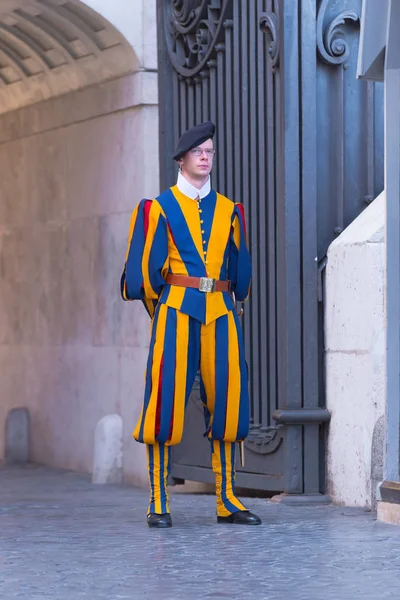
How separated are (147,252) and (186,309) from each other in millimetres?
310

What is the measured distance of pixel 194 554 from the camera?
6035mm

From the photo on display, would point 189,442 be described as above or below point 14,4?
below

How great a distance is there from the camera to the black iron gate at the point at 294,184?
8070 mm

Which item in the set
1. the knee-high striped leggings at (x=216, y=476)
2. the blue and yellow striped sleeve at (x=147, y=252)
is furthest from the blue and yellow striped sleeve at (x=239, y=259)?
the knee-high striped leggings at (x=216, y=476)

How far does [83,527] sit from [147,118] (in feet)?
11.2

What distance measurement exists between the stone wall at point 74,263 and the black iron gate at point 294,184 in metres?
1.39

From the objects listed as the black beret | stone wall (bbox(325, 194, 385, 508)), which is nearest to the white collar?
the black beret

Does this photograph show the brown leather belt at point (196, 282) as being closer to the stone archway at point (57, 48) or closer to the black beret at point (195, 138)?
the black beret at point (195, 138)

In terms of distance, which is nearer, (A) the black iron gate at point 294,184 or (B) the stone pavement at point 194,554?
(B) the stone pavement at point 194,554

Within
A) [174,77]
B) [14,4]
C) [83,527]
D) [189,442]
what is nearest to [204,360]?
[83,527]

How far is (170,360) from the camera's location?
695 cm

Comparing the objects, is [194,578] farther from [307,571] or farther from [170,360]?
[170,360]

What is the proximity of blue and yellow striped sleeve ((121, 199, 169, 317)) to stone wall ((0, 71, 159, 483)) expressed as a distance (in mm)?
2721

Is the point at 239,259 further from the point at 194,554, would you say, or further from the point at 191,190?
the point at 194,554
